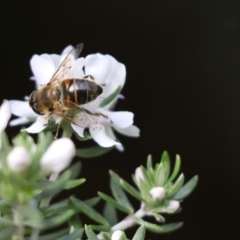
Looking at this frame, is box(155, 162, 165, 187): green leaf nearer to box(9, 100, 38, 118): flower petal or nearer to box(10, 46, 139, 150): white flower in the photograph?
box(10, 46, 139, 150): white flower

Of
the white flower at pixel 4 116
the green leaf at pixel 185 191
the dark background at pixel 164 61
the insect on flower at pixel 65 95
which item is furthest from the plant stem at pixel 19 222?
the dark background at pixel 164 61

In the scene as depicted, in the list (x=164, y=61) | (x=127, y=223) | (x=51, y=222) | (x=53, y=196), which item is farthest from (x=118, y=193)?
(x=164, y=61)

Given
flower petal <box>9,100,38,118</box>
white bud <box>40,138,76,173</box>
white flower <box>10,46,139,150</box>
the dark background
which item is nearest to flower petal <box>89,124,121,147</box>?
white flower <box>10,46,139,150</box>

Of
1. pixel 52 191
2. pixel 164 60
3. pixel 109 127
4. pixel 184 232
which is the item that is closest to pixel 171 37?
pixel 164 60

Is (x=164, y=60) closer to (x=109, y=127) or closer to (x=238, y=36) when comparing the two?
(x=238, y=36)

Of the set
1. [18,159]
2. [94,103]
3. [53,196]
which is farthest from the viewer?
[94,103]

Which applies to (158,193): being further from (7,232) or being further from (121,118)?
(7,232)
